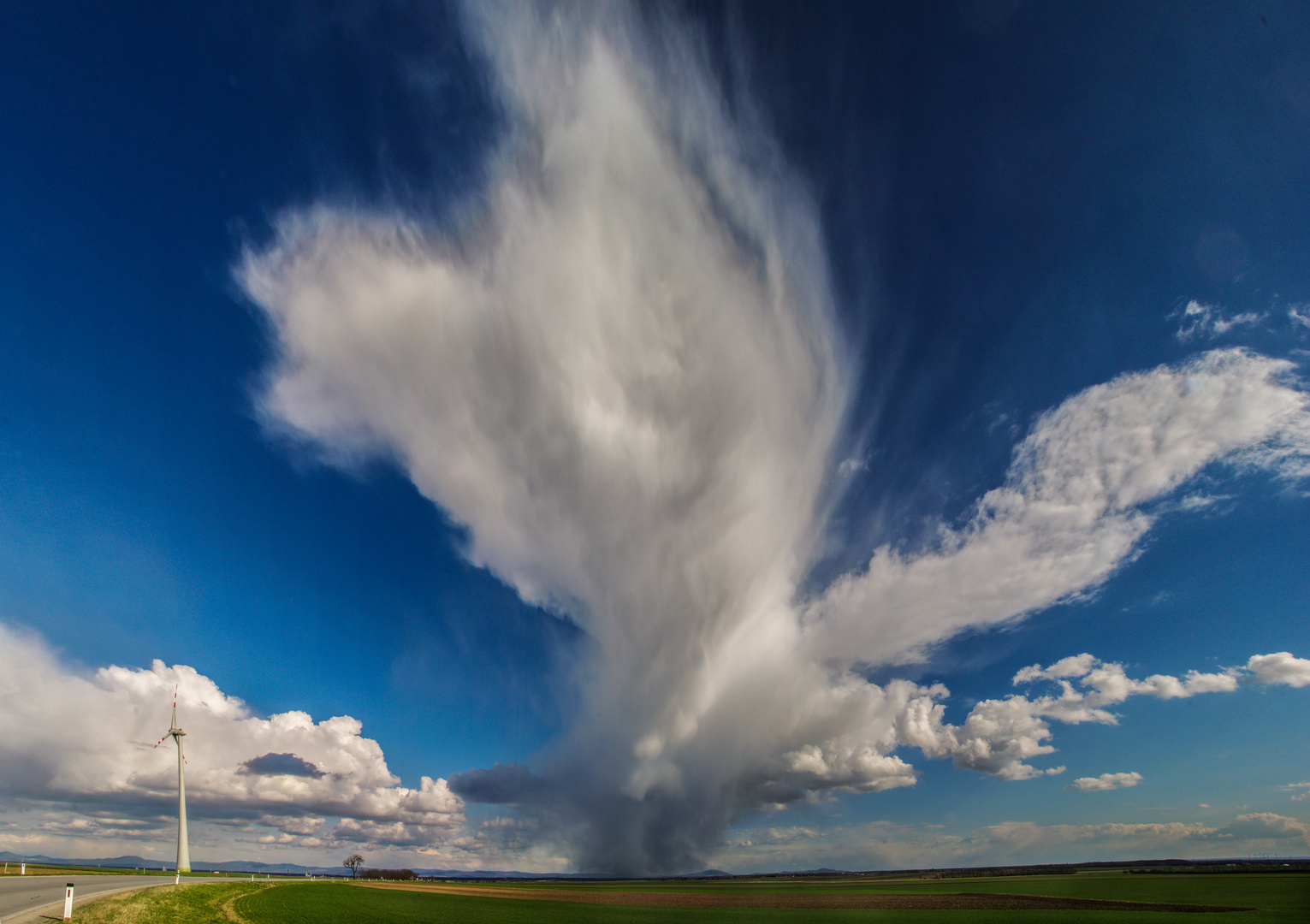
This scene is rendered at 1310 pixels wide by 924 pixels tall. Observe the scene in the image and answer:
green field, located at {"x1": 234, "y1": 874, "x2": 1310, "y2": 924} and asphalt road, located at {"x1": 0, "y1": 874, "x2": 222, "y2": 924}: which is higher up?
asphalt road, located at {"x1": 0, "y1": 874, "x2": 222, "y2": 924}

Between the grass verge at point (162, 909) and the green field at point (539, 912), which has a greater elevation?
the grass verge at point (162, 909)

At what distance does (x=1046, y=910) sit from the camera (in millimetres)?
89875

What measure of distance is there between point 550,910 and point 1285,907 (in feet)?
359

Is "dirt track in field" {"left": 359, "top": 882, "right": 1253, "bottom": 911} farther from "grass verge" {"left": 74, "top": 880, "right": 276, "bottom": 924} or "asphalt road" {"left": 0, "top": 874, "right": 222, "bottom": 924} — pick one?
→ "asphalt road" {"left": 0, "top": 874, "right": 222, "bottom": 924}

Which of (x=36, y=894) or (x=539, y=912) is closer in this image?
(x=36, y=894)

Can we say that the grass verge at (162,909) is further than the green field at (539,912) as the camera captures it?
No

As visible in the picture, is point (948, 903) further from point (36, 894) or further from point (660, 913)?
point (36, 894)

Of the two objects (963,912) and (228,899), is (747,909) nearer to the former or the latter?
(963,912)

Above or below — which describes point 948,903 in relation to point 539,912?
below

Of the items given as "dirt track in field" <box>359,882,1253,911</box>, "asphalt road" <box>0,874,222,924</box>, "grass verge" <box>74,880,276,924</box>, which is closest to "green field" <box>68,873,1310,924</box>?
"grass verge" <box>74,880,276,924</box>

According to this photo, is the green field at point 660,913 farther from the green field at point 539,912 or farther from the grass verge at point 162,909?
the grass verge at point 162,909

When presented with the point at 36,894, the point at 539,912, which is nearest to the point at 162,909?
the point at 36,894

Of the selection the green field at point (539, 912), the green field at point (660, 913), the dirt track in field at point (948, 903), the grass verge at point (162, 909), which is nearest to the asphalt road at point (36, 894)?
the grass verge at point (162, 909)

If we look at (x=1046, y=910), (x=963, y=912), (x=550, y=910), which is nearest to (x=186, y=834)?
(x=550, y=910)
